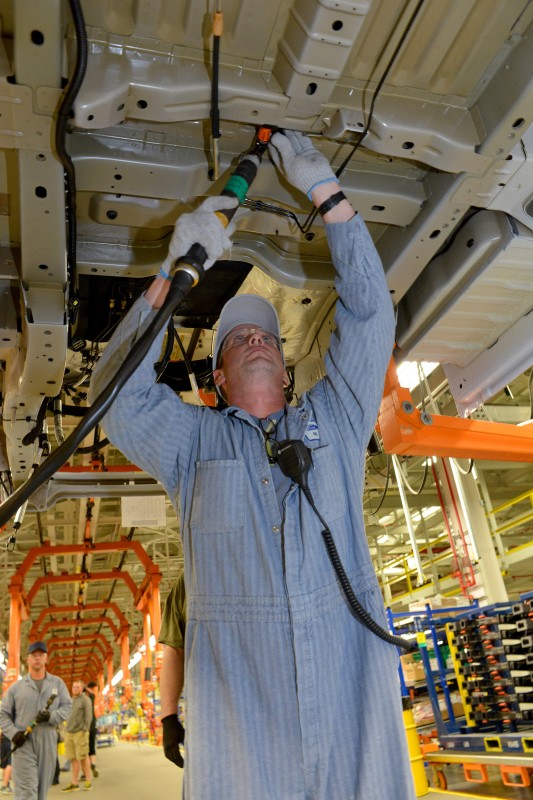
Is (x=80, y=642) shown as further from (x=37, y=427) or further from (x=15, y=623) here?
(x=37, y=427)

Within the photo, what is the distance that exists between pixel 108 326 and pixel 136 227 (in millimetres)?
763

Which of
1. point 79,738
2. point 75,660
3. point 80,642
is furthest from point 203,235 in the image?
point 75,660

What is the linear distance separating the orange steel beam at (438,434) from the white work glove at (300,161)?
60.5 inches

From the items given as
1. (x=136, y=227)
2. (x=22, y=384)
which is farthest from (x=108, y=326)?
(x=136, y=227)

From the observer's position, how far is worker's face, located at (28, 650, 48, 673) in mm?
7398

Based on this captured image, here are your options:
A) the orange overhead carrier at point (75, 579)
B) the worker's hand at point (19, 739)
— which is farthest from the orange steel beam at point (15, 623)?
the worker's hand at point (19, 739)

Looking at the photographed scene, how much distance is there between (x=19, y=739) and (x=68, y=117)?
6.78m

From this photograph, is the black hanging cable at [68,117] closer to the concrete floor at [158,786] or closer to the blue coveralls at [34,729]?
the concrete floor at [158,786]

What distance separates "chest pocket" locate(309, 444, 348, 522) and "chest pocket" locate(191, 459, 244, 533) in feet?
0.68

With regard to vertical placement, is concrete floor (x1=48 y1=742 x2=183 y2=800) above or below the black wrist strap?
Answer: below

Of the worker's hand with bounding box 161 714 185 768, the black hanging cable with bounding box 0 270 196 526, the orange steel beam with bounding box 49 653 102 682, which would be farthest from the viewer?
the orange steel beam with bounding box 49 653 102 682

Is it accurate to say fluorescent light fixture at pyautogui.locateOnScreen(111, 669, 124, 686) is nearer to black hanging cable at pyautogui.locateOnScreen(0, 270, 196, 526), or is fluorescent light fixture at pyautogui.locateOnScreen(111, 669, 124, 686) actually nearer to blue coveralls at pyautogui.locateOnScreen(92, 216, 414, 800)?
blue coveralls at pyautogui.locateOnScreen(92, 216, 414, 800)

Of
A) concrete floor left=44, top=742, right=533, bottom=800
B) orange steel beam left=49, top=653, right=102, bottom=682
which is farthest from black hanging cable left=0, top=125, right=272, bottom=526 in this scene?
orange steel beam left=49, top=653, right=102, bottom=682

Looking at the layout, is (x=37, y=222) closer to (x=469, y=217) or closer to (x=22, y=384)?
(x=22, y=384)
